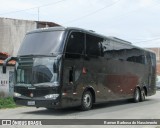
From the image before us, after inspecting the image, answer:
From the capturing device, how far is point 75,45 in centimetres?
1706

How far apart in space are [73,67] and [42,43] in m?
1.64

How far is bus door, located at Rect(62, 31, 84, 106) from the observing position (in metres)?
16.5

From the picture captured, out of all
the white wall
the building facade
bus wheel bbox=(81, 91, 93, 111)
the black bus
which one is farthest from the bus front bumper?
the building facade

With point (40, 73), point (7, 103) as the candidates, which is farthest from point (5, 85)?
point (40, 73)

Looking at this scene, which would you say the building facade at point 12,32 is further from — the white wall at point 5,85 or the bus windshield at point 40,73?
the bus windshield at point 40,73

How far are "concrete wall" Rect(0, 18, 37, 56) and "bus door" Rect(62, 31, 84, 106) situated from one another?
91.1 feet

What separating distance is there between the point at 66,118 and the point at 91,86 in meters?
3.80

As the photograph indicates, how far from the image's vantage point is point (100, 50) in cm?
1950

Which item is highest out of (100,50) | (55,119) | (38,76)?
(100,50)

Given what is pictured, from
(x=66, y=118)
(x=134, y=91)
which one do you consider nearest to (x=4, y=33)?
(x=134, y=91)

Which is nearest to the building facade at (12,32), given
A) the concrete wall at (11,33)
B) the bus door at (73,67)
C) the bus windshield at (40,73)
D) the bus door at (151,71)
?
the concrete wall at (11,33)

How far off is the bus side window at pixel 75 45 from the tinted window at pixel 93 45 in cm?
57

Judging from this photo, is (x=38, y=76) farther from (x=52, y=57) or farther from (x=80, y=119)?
(x=80, y=119)

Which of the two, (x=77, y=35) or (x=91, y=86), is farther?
(x=91, y=86)
